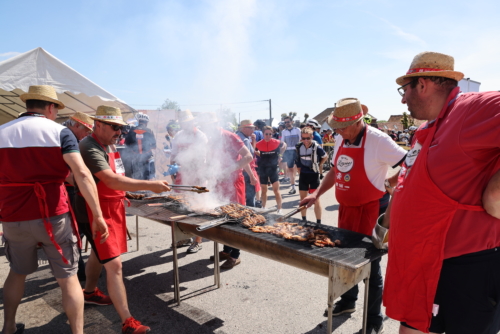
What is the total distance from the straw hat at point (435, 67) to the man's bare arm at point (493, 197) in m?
0.63

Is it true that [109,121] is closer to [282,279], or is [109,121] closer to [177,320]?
[177,320]

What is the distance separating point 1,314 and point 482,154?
4.73 m

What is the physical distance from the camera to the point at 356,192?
9.91ft

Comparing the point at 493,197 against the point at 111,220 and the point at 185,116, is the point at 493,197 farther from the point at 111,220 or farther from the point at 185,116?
the point at 185,116

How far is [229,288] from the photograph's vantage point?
3.96 m

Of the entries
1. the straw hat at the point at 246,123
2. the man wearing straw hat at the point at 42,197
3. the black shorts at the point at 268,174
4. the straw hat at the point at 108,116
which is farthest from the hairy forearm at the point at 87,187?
the black shorts at the point at 268,174

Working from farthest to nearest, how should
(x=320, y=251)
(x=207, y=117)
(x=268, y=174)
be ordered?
(x=268, y=174)
(x=207, y=117)
(x=320, y=251)

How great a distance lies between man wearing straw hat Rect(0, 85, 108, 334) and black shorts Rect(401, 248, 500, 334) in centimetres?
266

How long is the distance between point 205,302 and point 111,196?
1683 mm

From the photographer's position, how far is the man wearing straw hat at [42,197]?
8.38 ft

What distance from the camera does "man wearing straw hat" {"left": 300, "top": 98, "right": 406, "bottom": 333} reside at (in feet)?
9.55

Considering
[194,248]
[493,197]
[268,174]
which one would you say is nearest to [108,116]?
[194,248]

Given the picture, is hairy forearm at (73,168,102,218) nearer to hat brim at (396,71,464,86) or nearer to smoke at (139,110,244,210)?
smoke at (139,110,244,210)

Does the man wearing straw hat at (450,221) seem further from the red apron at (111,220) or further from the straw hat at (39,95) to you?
the straw hat at (39,95)
